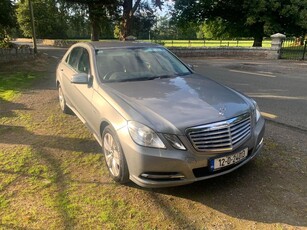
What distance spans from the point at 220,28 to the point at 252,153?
3041 cm

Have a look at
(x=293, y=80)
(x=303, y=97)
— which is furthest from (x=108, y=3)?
(x=303, y=97)

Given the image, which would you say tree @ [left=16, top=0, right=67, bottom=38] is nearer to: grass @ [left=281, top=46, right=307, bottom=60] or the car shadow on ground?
grass @ [left=281, top=46, right=307, bottom=60]

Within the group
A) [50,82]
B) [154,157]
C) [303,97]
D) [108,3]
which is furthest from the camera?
[108,3]

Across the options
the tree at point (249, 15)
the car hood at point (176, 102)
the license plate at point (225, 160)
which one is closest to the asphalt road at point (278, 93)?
the car hood at point (176, 102)

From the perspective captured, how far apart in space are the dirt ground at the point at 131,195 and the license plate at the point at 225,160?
1.23 ft

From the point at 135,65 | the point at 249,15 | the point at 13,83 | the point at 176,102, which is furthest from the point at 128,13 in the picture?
the point at 176,102

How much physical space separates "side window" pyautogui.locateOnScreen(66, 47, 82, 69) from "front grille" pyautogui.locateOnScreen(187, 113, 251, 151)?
3.15 meters

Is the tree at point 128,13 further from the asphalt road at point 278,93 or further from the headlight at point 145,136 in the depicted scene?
the headlight at point 145,136

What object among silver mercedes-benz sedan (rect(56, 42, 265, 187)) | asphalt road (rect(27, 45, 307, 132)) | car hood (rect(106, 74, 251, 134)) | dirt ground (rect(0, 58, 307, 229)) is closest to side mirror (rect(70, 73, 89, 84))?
silver mercedes-benz sedan (rect(56, 42, 265, 187))

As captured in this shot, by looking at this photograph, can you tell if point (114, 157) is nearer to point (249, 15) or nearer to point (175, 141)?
point (175, 141)

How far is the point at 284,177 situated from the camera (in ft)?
12.1

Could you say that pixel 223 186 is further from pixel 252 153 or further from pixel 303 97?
pixel 303 97

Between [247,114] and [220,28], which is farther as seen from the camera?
[220,28]

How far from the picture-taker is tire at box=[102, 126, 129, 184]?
3.33 metres
